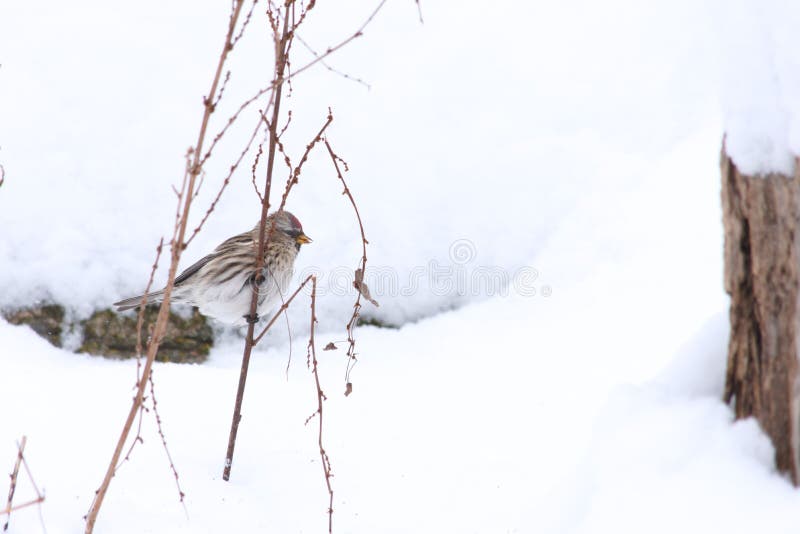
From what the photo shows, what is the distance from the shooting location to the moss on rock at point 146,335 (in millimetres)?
5148

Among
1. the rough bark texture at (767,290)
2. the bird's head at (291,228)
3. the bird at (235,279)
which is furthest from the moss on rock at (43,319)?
the rough bark texture at (767,290)

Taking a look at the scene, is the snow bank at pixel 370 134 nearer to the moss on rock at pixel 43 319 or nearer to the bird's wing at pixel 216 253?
the moss on rock at pixel 43 319

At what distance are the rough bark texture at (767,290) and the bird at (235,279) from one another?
2329 mm

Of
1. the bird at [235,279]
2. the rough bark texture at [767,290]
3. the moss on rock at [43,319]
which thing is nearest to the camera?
the rough bark texture at [767,290]

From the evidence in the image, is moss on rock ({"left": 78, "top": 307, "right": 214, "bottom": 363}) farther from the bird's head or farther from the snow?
the snow

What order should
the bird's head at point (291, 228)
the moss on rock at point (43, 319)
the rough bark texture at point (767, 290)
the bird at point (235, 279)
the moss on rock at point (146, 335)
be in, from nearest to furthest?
the rough bark texture at point (767, 290) < the bird at point (235, 279) < the bird's head at point (291, 228) < the moss on rock at point (43, 319) < the moss on rock at point (146, 335)

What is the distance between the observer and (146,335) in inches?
217

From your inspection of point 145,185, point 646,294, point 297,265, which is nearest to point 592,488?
point 646,294

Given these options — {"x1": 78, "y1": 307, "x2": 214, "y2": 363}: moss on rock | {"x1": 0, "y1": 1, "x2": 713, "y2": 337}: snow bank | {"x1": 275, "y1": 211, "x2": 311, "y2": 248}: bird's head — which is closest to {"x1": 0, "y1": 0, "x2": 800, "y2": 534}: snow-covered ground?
{"x1": 0, "y1": 1, "x2": 713, "y2": 337}: snow bank

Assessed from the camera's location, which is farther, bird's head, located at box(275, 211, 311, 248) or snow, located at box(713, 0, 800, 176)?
bird's head, located at box(275, 211, 311, 248)

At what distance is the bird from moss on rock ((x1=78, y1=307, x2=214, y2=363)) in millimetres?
675

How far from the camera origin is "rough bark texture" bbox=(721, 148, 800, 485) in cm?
265

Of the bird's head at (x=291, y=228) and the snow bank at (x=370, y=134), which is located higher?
the snow bank at (x=370, y=134)

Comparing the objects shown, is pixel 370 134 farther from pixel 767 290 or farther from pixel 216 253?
pixel 767 290
